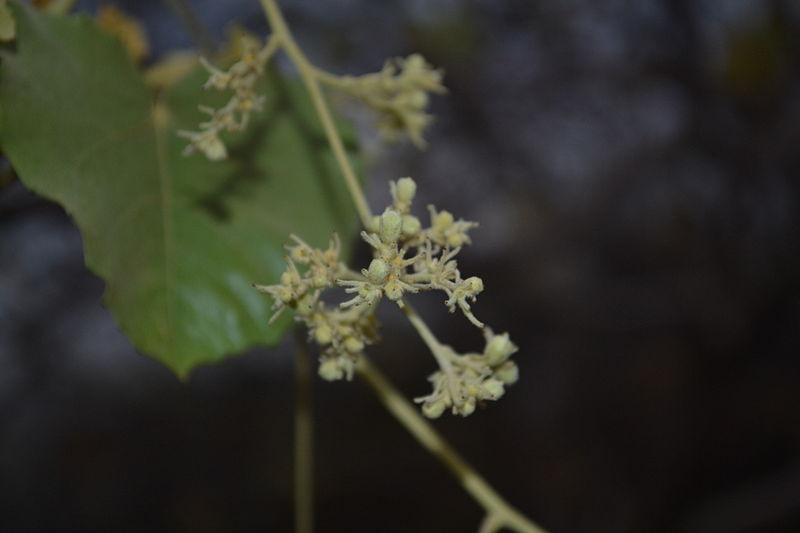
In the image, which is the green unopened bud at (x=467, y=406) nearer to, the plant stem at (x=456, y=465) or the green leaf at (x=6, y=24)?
the plant stem at (x=456, y=465)

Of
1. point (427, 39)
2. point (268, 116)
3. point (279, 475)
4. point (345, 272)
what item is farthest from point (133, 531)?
point (345, 272)

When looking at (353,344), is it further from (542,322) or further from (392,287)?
(542,322)

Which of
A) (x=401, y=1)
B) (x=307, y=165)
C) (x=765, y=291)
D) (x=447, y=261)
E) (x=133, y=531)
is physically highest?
(x=401, y=1)

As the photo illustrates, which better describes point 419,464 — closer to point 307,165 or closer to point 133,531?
point 133,531

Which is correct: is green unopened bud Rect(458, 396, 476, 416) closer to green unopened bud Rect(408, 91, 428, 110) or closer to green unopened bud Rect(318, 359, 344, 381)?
green unopened bud Rect(318, 359, 344, 381)

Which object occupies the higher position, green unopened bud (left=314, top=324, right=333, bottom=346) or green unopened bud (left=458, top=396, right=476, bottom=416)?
green unopened bud (left=314, top=324, right=333, bottom=346)

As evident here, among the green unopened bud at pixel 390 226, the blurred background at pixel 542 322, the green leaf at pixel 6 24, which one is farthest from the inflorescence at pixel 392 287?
the blurred background at pixel 542 322

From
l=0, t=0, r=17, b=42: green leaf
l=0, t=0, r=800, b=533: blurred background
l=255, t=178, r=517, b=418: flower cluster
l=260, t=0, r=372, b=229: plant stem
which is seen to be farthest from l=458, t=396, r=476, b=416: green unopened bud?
l=0, t=0, r=800, b=533: blurred background
